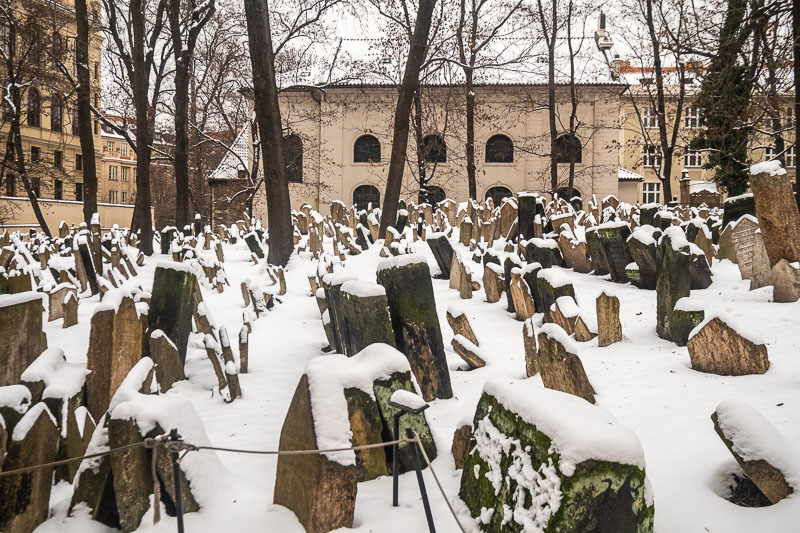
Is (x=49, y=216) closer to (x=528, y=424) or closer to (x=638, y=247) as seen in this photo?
(x=638, y=247)

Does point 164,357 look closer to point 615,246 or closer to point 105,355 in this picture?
point 105,355

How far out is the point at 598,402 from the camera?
355cm

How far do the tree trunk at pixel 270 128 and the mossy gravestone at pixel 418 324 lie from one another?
20.9ft

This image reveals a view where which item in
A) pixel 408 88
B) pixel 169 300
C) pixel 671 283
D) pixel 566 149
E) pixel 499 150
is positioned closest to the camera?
pixel 169 300

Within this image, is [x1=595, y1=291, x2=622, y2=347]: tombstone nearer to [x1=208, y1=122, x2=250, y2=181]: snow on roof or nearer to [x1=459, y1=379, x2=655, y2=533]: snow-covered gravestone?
[x1=459, y1=379, x2=655, y2=533]: snow-covered gravestone

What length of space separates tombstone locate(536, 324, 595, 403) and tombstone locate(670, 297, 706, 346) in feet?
5.03

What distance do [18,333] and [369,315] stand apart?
215 centimetres

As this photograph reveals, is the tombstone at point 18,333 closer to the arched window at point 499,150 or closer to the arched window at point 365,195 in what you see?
the arched window at point 365,195

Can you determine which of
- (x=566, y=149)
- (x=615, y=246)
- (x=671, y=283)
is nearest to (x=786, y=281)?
Result: (x=671, y=283)

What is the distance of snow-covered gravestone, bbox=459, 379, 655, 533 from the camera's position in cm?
199

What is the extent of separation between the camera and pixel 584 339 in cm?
500

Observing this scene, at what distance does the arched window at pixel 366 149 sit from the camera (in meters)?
31.7

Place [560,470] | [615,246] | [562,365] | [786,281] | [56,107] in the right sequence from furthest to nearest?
[56,107]
[615,246]
[786,281]
[562,365]
[560,470]

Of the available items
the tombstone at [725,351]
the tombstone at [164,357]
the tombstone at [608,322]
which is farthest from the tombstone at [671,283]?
the tombstone at [164,357]
